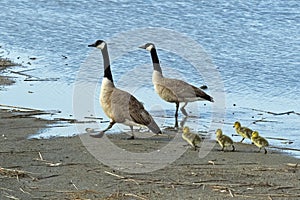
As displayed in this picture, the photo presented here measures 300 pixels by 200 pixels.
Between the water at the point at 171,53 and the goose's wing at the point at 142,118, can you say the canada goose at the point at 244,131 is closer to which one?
the water at the point at 171,53

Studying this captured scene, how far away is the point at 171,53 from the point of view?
610 inches

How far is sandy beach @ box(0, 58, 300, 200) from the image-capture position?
678 centimetres

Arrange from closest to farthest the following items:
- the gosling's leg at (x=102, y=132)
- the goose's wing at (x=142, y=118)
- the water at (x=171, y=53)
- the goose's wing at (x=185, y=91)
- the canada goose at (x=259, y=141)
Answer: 1. the canada goose at (x=259, y=141)
2. the gosling's leg at (x=102, y=132)
3. the goose's wing at (x=142, y=118)
4. the goose's wing at (x=185, y=91)
5. the water at (x=171, y=53)

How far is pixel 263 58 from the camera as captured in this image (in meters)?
14.7

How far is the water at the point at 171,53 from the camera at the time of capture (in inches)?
439

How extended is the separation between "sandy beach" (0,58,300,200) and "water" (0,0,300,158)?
93 cm

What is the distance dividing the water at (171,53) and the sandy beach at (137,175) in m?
0.93

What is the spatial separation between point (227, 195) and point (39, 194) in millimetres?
1578

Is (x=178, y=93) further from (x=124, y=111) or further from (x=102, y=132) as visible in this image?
(x=102, y=132)

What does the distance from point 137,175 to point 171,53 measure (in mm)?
8307

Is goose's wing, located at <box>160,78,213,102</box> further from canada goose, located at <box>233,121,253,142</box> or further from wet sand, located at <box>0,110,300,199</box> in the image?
wet sand, located at <box>0,110,300,199</box>

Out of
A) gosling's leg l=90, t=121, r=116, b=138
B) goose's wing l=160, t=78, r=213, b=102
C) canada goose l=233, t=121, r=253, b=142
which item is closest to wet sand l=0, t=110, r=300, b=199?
canada goose l=233, t=121, r=253, b=142

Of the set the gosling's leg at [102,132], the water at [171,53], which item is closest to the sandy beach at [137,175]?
the gosling's leg at [102,132]

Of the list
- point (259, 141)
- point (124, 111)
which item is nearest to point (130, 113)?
point (124, 111)
